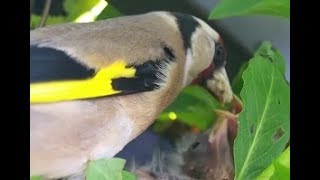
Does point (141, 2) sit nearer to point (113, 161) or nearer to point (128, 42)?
point (128, 42)

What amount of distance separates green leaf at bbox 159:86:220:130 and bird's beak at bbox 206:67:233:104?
0.01 meters

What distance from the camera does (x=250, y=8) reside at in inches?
48.8

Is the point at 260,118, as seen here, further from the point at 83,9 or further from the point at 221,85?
the point at 83,9

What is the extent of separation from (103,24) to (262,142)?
14.6 inches

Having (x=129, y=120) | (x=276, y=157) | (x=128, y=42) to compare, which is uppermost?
(x=128, y=42)

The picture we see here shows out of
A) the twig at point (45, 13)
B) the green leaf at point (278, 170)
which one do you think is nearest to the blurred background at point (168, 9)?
the twig at point (45, 13)

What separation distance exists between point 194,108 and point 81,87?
23 centimetres

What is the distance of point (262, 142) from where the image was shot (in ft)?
4.15

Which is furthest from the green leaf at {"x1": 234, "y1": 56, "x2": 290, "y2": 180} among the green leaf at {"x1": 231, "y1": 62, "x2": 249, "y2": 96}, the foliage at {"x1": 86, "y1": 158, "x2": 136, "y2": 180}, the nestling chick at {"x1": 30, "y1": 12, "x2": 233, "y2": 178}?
the foliage at {"x1": 86, "y1": 158, "x2": 136, "y2": 180}

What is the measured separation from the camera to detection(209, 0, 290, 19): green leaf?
1220mm

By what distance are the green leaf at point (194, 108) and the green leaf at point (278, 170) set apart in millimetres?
136

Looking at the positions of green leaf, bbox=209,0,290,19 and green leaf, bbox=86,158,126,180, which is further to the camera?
green leaf, bbox=209,0,290,19

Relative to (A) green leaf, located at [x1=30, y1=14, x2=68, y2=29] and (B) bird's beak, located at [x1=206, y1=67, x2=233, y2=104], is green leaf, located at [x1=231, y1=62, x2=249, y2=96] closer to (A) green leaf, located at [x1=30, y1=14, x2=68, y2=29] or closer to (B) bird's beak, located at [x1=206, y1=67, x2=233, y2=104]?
(B) bird's beak, located at [x1=206, y1=67, x2=233, y2=104]

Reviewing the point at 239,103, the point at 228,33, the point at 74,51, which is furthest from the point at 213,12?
the point at 74,51
